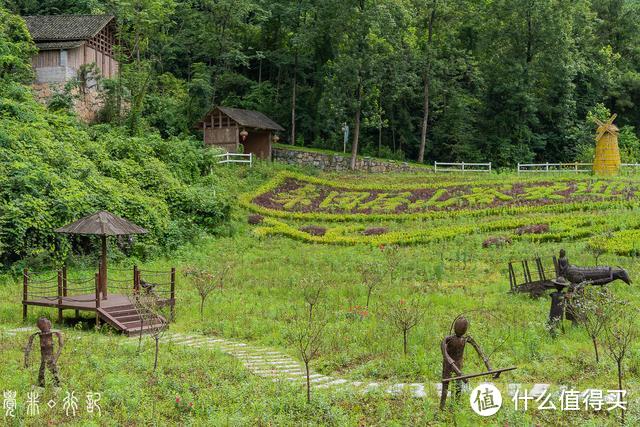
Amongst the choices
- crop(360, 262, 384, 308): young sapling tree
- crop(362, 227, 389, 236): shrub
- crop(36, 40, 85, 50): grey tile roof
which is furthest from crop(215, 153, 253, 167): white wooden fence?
crop(360, 262, 384, 308): young sapling tree

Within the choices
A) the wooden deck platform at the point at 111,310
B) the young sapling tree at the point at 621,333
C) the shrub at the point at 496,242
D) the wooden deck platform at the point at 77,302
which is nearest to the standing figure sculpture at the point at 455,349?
the young sapling tree at the point at 621,333

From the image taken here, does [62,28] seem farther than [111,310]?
Yes

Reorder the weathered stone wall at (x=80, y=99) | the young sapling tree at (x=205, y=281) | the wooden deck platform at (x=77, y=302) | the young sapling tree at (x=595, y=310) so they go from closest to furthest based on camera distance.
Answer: the young sapling tree at (x=595, y=310), the wooden deck platform at (x=77, y=302), the young sapling tree at (x=205, y=281), the weathered stone wall at (x=80, y=99)

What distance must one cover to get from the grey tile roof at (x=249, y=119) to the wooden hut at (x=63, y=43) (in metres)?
8.62

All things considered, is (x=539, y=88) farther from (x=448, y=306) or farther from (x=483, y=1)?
(x=448, y=306)

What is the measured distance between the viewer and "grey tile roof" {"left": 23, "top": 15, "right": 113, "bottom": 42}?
1544 inches

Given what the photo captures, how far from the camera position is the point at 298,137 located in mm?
52438

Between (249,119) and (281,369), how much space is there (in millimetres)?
33215

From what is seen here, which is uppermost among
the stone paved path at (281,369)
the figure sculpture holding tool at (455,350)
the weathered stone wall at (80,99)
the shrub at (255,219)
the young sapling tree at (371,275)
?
the weathered stone wall at (80,99)

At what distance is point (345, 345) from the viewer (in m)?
13.9

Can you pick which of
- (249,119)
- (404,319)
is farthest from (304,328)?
(249,119)

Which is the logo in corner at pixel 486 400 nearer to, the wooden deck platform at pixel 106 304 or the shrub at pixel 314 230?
the wooden deck platform at pixel 106 304

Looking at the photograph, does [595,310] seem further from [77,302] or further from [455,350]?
[77,302]

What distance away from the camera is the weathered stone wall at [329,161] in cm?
4503
